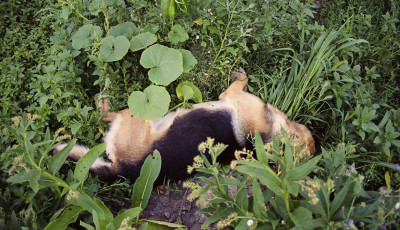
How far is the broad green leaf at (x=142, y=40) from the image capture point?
2.78 meters

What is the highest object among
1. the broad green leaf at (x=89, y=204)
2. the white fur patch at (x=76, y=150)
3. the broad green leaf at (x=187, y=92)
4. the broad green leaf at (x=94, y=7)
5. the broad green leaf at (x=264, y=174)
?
the broad green leaf at (x=94, y=7)

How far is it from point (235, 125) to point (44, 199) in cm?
154

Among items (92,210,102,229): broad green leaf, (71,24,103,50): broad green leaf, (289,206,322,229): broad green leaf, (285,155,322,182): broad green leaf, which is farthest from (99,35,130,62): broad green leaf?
(289,206,322,229): broad green leaf

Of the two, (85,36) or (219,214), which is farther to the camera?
(85,36)

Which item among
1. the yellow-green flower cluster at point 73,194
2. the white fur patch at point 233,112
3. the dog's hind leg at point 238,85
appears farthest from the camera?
the dog's hind leg at point 238,85

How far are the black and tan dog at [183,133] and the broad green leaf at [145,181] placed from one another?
20cm

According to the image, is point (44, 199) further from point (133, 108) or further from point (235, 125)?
point (235, 125)

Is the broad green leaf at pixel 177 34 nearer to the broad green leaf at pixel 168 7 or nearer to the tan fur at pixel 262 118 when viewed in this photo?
the broad green leaf at pixel 168 7

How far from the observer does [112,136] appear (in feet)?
8.98

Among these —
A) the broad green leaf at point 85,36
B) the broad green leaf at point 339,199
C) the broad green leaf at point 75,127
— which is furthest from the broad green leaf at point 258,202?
the broad green leaf at point 85,36

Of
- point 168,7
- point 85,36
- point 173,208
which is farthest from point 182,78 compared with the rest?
point 173,208

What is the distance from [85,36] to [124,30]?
13.2 inches

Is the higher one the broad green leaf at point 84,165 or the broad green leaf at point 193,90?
the broad green leaf at point 193,90

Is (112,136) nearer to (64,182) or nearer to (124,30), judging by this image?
(64,182)
